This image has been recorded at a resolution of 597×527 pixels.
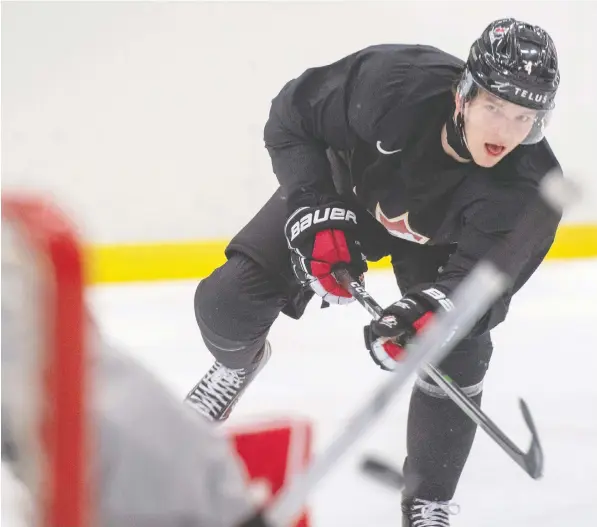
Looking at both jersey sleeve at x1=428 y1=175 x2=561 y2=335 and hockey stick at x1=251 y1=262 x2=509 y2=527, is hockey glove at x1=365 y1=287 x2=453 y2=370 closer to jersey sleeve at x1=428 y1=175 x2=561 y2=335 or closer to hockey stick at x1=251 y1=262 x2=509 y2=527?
jersey sleeve at x1=428 y1=175 x2=561 y2=335

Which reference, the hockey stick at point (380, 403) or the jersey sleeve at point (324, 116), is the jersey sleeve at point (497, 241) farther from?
the hockey stick at point (380, 403)

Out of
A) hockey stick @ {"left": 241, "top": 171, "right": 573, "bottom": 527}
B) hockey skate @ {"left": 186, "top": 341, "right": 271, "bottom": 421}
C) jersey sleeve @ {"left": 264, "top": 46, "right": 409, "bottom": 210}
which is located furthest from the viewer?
hockey skate @ {"left": 186, "top": 341, "right": 271, "bottom": 421}

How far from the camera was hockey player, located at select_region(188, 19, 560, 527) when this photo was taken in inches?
61.9

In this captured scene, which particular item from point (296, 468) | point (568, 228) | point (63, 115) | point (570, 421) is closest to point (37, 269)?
point (296, 468)

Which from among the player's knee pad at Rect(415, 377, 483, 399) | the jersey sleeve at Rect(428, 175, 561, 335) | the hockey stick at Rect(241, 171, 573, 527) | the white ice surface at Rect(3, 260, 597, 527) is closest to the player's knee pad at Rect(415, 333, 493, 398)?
the player's knee pad at Rect(415, 377, 483, 399)

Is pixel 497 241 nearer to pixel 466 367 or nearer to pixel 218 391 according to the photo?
pixel 466 367

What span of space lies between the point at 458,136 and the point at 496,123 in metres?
0.08

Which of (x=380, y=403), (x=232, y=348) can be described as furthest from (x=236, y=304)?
(x=380, y=403)

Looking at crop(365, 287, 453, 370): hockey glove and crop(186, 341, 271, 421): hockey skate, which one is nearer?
crop(365, 287, 453, 370): hockey glove

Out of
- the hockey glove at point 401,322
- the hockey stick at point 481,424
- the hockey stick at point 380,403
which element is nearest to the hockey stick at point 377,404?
the hockey stick at point 380,403

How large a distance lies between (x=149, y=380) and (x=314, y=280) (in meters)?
0.86

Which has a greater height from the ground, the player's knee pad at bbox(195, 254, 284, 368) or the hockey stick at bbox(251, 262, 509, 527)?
the hockey stick at bbox(251, 262, 509, 527)

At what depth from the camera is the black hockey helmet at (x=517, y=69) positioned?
1.55m

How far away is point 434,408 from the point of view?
1.77m
